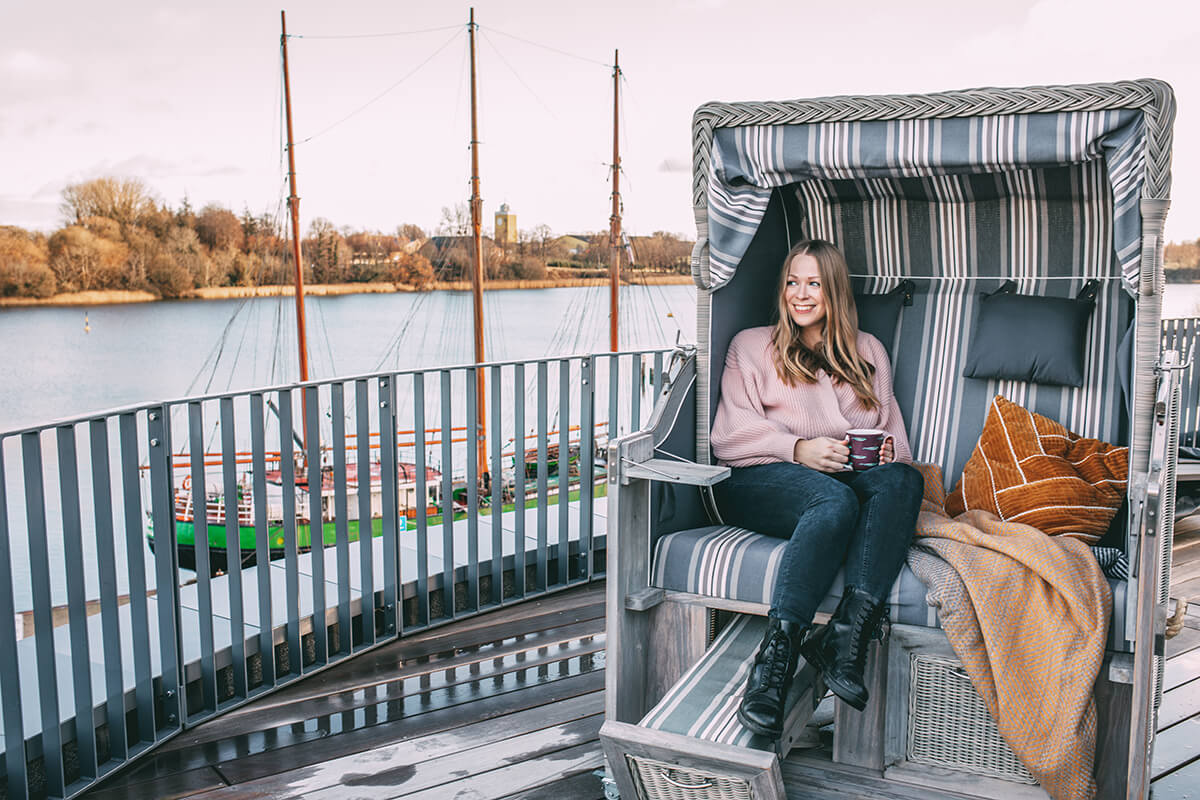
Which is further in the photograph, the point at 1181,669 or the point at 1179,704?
the point at 1181,669

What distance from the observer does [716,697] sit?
6.85 ft

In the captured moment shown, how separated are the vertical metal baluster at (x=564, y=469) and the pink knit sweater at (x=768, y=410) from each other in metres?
0.86

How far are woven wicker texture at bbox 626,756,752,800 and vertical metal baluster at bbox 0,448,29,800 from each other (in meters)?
1.31

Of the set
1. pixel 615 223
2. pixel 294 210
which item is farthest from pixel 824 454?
pixel 294 210

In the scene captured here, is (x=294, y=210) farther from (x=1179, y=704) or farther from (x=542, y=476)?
(x=1179, y=704)

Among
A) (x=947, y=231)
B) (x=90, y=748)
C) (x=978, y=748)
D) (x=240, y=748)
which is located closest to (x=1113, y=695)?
(x=978, y=748)

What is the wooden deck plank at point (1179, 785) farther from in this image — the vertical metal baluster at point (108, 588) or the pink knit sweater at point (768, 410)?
the vertical metal baluster at point (108, 588)

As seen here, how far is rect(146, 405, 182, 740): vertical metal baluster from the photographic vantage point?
242cm

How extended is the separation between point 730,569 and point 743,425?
480mm

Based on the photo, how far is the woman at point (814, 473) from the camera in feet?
6.91

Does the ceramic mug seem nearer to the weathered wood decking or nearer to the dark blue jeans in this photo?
the dark blue jeans

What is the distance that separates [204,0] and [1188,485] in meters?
21.4

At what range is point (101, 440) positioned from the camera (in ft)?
7.41

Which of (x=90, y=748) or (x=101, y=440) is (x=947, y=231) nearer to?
(x=101, y=440)
